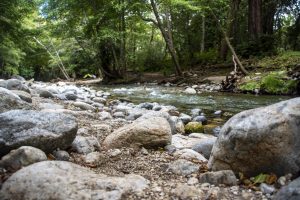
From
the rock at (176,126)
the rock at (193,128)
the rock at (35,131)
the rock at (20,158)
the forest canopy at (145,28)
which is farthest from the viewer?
the forest canopy at (145,28)

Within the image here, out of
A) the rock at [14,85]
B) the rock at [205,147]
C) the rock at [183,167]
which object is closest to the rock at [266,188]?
the rock at [183,167]

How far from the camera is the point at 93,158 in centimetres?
313

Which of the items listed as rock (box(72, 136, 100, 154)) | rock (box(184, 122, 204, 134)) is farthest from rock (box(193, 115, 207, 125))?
rock (box(72, 136, 100, 154))

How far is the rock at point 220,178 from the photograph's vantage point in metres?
2.51

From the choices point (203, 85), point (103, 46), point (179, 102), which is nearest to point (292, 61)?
point (203, 85)

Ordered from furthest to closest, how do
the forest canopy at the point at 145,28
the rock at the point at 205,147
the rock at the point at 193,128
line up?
the forest canopy at the point at 145,28 < the rock at the point at 193,128 < the rock at the point at 205,147

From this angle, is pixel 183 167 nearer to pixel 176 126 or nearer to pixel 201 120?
pixel 176 126

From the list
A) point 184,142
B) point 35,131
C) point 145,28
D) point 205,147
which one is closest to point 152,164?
point 205,147

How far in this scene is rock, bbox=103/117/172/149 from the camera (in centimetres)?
358

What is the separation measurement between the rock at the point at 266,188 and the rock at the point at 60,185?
81cm

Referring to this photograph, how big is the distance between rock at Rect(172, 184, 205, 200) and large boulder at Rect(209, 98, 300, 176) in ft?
1.21

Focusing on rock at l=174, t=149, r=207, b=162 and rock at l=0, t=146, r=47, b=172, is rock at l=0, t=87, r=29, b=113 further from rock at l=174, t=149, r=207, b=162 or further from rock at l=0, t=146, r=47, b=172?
rock at l=174, t=149, r=207, b=162

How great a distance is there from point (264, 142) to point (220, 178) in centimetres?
40

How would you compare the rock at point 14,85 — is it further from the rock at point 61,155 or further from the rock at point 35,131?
the rock at point 61,155
